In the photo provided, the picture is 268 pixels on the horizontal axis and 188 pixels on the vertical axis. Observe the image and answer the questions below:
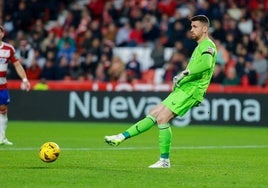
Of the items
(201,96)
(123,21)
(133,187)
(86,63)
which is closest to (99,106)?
(86,63)

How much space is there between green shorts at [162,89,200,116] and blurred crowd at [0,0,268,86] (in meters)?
12.8

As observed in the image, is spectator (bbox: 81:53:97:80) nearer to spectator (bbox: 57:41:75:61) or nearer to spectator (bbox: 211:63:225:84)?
spectator (bbox: 57:41:75:61)

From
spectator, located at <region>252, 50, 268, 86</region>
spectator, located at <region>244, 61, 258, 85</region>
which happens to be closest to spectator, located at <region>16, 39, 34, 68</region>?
spectator, located at <region>244, 61, 258, 85</region>

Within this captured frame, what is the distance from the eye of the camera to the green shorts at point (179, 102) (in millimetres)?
12562

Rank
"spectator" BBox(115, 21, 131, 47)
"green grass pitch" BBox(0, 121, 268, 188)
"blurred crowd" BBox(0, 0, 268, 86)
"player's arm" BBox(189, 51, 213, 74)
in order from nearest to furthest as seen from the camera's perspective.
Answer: "green grass pitch" BBox(0, 121, 268, 188) < "player's arm" BBox(189, 51, 213, 74) < "blurred crowd" BBox(0, 0, 268, 86) < "spectator" BBox(115, 21, 131, 47)

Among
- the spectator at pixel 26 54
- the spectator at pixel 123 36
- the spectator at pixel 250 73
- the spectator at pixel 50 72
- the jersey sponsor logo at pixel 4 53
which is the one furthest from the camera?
the spectator at pixel 123 36

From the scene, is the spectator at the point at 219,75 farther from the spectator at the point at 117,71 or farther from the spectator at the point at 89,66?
the spectator at the point at 89,66

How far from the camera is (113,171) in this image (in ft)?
39.9

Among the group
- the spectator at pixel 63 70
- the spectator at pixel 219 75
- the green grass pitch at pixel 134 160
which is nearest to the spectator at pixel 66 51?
the spectator at pixel 63 70

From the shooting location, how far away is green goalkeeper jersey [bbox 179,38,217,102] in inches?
492

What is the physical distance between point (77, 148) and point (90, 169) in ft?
13.5

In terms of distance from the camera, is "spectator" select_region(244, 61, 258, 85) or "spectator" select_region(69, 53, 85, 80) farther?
"spectator" select_region(69, 53, 85, 80)

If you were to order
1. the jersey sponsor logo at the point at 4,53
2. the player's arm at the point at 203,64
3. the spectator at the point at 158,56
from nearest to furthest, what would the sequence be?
the player's arm at the point at 203,64 → the jersey sponsor logo at the point at 4,53 → the spectator at the point at 158,56

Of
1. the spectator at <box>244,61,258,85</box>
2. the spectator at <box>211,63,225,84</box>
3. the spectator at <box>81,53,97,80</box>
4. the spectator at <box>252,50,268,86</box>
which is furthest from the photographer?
the spectator at <box>81,53,97,80</box>
